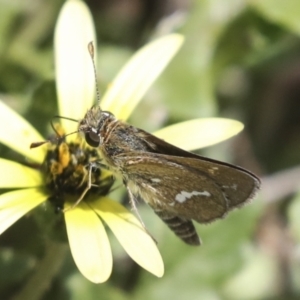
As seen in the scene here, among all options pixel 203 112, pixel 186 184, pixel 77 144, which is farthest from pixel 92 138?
pixel 203 112

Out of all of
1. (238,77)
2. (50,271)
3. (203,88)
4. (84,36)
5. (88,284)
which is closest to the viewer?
(50,271)

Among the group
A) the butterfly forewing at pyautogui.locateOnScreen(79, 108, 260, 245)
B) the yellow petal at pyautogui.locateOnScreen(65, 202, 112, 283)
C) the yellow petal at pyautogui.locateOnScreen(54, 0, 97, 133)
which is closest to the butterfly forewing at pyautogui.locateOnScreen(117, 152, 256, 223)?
the butterfly forewing at pyautogui.locateOnScreen(79, 108, 260, 245)

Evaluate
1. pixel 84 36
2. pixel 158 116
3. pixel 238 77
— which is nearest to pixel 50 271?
pixel 84 36

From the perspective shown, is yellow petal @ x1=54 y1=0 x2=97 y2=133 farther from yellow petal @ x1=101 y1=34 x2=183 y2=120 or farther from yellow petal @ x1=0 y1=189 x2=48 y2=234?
yellow petal @ x1=0 y1=189 x2=48 y2=234

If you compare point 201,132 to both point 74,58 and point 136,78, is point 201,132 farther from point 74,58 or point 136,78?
point 74,58

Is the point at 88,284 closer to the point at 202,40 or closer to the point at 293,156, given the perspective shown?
the point at 202,40
